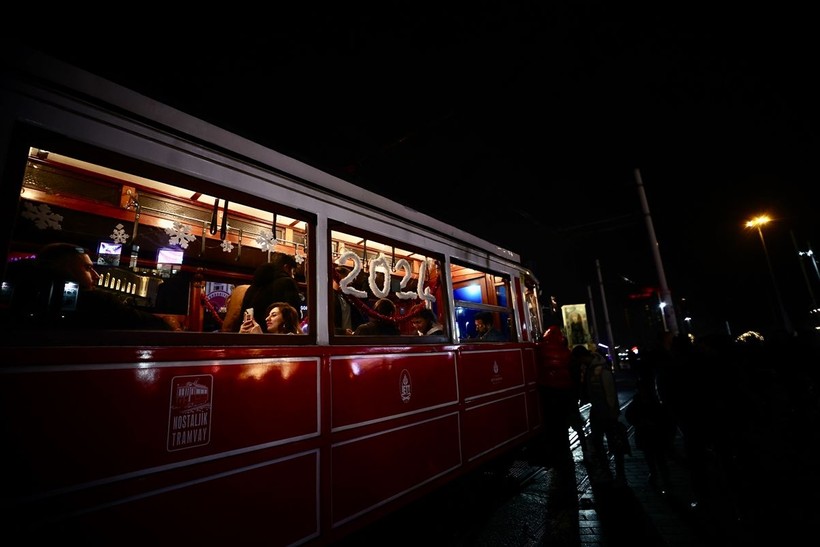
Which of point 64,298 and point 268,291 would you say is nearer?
point 64,298

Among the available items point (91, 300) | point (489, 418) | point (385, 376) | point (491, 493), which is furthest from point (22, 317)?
point (491, 493)

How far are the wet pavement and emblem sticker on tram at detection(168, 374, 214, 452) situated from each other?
1.81 meters

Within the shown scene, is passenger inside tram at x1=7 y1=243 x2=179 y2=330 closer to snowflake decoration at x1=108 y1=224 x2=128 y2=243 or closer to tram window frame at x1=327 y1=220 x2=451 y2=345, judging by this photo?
snowflake decoration at x1=108 y1=224 x2=128 y2=243

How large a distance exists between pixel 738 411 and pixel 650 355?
2.38 meters

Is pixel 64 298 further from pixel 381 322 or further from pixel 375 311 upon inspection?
pixel 381 322

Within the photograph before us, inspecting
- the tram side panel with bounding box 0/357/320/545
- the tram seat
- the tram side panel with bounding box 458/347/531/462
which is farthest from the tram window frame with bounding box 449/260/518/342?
the tram side panel with bounding box 0/357/320/545

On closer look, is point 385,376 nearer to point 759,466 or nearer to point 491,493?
point 491,493

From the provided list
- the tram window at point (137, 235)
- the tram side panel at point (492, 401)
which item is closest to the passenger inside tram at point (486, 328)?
the tram side panel at point (492, 401)

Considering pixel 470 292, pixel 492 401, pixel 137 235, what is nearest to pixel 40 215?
pixel 137 235

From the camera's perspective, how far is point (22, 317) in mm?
1888

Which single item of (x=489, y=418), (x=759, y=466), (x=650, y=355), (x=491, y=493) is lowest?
(x=491, y=493)

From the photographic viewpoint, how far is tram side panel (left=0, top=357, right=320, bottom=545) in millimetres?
1678

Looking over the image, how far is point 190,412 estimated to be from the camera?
220 cm

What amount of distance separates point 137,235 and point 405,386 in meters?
3.46
